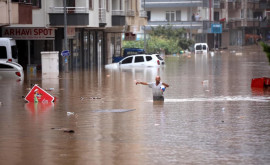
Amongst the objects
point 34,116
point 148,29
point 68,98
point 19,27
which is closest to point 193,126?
point 34,116

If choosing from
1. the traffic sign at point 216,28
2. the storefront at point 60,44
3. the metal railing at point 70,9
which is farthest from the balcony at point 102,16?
the traffic sign at point 216,28

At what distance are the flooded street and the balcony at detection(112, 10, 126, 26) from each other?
3176 cm

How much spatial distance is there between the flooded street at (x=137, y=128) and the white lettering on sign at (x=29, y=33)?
1976cm

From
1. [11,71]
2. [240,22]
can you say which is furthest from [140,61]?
[240,22]

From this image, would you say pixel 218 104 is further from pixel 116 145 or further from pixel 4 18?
pixel 4 18

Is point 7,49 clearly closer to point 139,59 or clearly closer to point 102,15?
point 139,59

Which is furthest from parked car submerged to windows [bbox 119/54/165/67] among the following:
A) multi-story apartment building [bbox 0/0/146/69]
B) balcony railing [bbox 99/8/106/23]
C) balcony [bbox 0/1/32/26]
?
balcony [bbox 0/1/32/26]

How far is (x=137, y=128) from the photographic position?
18.9 meters

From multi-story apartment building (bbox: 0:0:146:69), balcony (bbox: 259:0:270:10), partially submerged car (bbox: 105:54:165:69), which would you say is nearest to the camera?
multi-story apartment building (bbox: 0:0:146:69)

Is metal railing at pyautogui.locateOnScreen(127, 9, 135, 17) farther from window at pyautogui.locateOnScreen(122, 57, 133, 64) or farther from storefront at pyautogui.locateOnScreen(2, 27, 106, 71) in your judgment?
window at pyautogui.locateOnScreen(122, 57, 133, 64)

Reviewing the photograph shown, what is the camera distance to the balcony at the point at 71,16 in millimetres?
52500

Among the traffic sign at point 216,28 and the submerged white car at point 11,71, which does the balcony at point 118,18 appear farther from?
the traffic sign at point 216,28

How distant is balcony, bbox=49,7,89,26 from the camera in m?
52.5

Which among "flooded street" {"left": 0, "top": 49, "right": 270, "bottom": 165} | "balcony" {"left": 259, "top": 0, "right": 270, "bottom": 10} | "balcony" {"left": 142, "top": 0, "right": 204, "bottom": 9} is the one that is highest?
"balcony" {"left": 259, "top": 0, "right": 270, "bottom": 10}
